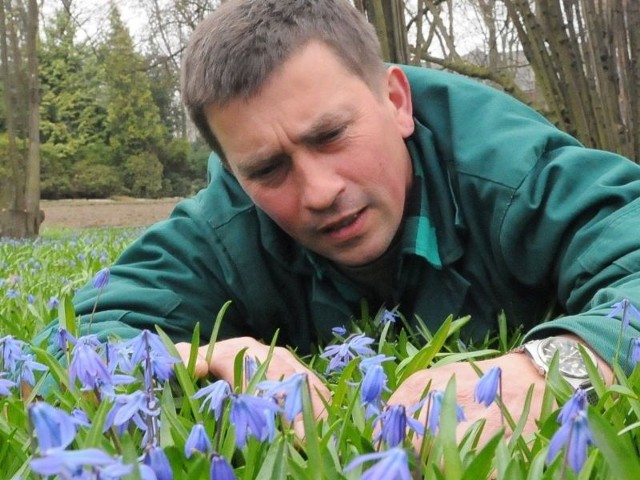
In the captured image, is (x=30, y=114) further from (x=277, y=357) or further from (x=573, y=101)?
(x=277, y=357)

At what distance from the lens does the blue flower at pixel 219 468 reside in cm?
81

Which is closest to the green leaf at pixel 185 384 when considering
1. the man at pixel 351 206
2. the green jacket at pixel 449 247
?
the man at pixel 351 206

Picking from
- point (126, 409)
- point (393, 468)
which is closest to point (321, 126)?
point (126, 409)

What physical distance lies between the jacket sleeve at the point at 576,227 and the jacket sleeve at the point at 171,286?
2.89 feet

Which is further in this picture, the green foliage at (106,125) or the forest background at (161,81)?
the green foliage at (106,125)

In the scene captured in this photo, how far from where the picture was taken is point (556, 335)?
1.63 meters

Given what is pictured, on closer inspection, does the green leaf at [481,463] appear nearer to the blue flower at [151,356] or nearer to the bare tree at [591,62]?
the blue flower at [151,356]

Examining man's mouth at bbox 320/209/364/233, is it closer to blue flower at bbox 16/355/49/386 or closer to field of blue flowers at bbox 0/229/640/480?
field of blue flowers at bbox 0/229/640/480

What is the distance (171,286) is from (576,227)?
45.5 inches

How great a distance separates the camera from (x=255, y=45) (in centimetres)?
215

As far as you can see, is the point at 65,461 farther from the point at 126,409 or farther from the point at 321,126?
the point at 321,126

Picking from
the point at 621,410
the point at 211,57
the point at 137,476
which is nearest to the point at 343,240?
the point at 211,57

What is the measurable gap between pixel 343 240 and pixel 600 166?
686mm

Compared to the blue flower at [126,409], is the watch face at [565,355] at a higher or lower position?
lower
